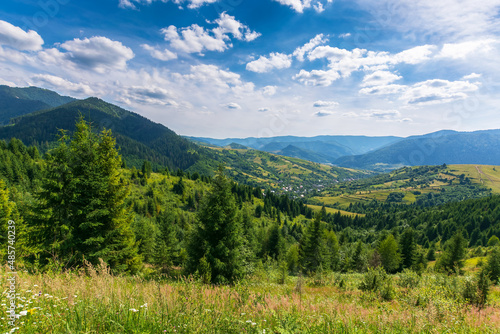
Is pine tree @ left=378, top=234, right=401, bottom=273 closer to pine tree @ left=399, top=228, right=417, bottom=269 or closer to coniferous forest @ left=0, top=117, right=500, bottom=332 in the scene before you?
coniferous forest @ left=0, top=117, right=500, bottom=332

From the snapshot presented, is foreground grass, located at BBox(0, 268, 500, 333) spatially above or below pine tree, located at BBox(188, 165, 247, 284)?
above

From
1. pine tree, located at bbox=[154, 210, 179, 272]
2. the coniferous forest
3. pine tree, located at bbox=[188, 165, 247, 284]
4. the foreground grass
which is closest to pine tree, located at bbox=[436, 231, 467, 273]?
the coniferous forest

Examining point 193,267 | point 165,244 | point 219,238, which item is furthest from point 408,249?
point 165,244

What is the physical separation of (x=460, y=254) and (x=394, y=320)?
5035 cm

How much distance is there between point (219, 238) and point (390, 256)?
4066cm

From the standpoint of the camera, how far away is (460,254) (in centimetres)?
3894

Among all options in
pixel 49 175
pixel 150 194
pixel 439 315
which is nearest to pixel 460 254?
pixel 439 315

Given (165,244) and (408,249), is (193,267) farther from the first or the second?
(408,249)

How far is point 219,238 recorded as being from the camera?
18562 mm

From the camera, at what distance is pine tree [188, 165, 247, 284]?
57.6 ft

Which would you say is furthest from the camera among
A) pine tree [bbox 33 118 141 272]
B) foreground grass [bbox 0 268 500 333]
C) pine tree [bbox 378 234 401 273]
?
pine tree [bbox 378 234 401 273]

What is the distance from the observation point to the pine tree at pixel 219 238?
17562mm

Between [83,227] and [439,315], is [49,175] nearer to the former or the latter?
[83,227]

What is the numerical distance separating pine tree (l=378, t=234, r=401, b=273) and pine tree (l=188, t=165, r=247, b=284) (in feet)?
123
